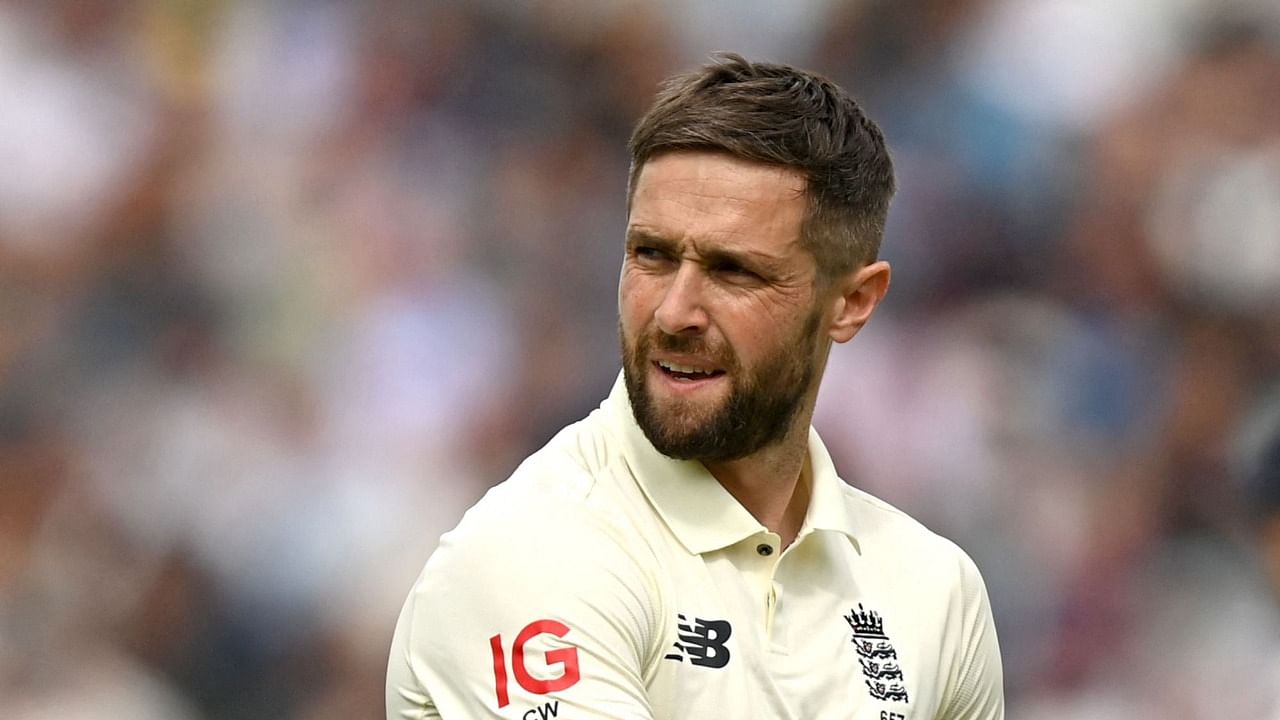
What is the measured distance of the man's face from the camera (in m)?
1.98

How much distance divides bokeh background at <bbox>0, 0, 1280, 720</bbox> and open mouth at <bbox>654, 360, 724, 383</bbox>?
1.68m

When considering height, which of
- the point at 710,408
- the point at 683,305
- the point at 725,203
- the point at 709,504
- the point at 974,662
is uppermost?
the point at 725,203

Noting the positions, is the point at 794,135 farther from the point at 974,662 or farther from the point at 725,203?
the point at 974,662

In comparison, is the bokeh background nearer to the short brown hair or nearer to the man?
the man

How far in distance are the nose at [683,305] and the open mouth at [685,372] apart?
1.9 inches

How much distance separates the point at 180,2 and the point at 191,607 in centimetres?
138

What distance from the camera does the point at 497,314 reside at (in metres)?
3.76

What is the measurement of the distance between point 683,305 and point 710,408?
14cm

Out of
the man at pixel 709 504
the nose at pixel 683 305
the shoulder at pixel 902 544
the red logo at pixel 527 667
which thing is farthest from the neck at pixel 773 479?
the red logo at pixel 527 667

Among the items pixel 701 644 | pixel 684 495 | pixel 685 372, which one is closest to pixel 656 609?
pixel 701 644

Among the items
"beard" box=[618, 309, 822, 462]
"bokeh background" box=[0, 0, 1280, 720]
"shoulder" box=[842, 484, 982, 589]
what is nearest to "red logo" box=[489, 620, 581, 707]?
"beard" box=[618, 309, 822, 462]

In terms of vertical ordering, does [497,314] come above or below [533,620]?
above

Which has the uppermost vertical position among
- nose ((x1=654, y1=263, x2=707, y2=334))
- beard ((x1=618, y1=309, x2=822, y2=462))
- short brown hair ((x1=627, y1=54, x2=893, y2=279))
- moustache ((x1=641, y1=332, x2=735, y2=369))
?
short brown hair ((x1=627, y1=54, x2=893, y2=279))

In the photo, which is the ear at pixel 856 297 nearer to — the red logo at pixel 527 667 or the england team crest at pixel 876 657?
the england team crest at pixel 876 657
